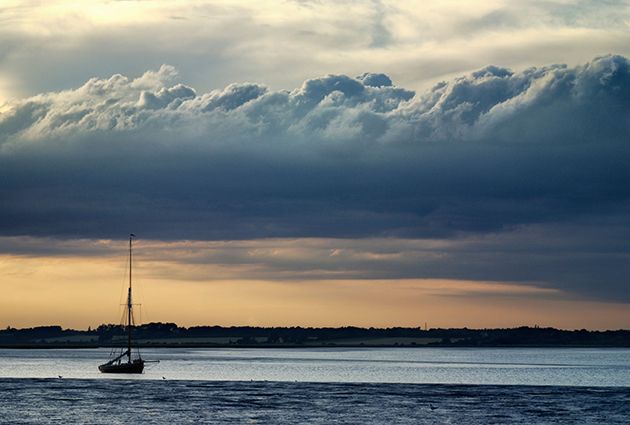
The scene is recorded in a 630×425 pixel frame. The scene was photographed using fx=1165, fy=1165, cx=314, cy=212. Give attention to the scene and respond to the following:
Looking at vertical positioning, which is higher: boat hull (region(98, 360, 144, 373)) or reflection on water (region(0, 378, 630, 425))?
boat hull (region(98, 360, 144, 373))

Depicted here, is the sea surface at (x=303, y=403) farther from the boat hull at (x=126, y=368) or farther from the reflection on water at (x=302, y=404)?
the boat hull at (x=126, y=368)

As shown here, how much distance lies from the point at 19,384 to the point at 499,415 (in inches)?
3041

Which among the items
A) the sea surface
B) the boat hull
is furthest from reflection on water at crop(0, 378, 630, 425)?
the boat hull

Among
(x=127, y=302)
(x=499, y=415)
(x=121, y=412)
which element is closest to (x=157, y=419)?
(x=121, y=412)

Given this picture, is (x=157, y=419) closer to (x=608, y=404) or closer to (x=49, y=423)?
(x=49, y=423)

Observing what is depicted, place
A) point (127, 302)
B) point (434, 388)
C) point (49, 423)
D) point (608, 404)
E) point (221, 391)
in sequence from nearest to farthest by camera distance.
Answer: point (49, 423) → point (608, 404) → point (221, 391) → point (434, 388) → point (127, 302)

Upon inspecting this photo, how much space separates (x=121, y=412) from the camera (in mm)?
112500

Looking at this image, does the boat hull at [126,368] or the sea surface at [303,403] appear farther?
the boat hull at [126,368]

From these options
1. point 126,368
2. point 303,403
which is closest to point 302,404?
point 303,403

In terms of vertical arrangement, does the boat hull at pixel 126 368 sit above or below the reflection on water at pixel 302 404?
above

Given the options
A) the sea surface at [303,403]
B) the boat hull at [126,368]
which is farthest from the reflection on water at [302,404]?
the boat hull at [126,368]

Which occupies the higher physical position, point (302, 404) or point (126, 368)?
point (126, 368)

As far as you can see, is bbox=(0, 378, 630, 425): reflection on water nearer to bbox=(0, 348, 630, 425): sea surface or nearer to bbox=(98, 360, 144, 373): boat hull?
bbox=(0, 348, 630, 425): sea surface

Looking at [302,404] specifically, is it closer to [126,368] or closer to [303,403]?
[303,403]
